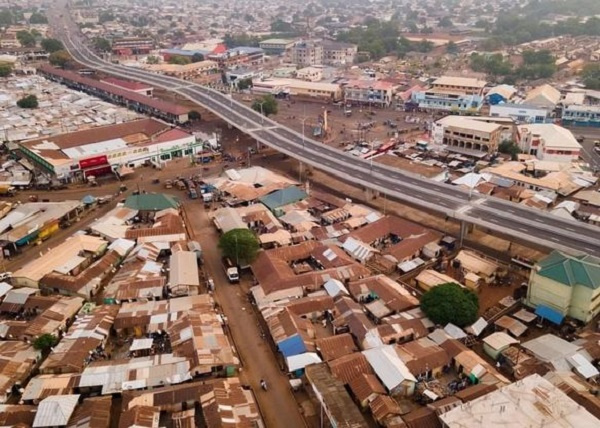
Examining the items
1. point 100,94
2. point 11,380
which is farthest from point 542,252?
point 100,94

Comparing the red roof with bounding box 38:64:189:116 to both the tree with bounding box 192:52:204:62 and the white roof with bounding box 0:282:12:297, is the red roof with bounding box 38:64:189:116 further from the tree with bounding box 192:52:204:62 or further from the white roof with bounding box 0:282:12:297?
the white roof with bounding box 0:282:12:297

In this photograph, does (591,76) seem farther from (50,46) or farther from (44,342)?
(50,46)

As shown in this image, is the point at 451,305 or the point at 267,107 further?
the point at 267,107

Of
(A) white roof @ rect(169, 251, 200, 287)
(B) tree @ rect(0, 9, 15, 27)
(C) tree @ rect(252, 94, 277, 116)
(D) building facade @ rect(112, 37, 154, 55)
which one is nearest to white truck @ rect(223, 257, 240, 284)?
(A) white roof @ rect(169, 251, 200, 287)

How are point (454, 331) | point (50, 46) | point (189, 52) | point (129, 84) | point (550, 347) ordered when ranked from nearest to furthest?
point (550, 347)
point (454, 331)
point (129, 84)
point (50, 46)
point (189, 52)

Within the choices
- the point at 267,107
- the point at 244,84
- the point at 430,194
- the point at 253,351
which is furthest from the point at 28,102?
the point at 253,351

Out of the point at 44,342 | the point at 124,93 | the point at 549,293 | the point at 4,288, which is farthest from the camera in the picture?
the point at 124,93

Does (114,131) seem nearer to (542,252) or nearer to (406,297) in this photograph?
(406,297)
